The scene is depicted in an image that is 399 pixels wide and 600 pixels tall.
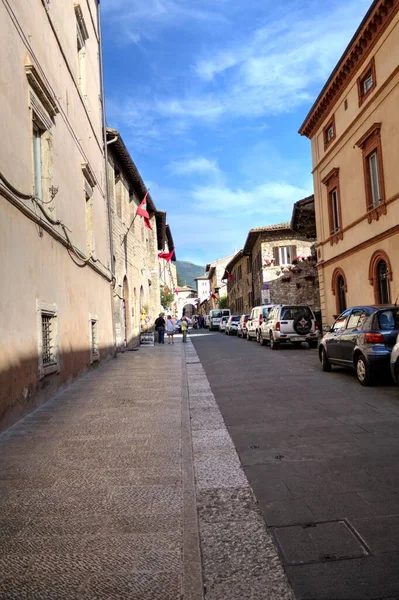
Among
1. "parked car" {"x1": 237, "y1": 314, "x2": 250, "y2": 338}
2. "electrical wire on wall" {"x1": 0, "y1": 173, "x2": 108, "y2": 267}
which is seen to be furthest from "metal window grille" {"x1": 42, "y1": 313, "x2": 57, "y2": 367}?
"parked car" {"x1": 237, "y1": 314, "x2": 250, "y2": 338}

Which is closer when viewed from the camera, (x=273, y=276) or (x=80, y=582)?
(x=80, y=582)

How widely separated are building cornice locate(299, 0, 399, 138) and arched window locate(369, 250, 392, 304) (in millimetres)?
6813

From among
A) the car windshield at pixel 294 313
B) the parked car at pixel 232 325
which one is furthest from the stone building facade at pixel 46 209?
the parked car at pixel 232 325

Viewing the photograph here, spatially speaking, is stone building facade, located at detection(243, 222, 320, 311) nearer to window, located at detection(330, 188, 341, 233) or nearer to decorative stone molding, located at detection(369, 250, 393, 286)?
window, located at detection(330, 188, 341, 233)

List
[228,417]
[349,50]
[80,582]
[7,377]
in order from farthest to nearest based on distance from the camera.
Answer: [349,50]
[228,417]
[7,377]
[80,582]

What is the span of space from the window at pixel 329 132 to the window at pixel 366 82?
3006mm

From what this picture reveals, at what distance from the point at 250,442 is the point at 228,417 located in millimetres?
1440

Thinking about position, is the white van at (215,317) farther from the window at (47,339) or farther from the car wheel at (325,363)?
the window at (47,339)

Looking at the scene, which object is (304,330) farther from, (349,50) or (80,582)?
(80,582)

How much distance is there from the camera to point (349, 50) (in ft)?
58.2

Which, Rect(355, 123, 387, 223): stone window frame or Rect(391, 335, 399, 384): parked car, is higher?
Rect(355, 123, 387, 223): stone window frame

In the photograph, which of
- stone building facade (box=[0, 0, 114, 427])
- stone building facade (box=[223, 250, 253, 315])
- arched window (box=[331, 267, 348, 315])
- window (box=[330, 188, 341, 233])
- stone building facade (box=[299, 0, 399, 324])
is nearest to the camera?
stone building facade (box=[0, 0, 114, 427])

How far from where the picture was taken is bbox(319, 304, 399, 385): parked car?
9180mm

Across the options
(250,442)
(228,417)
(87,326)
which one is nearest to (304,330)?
(87,326)
